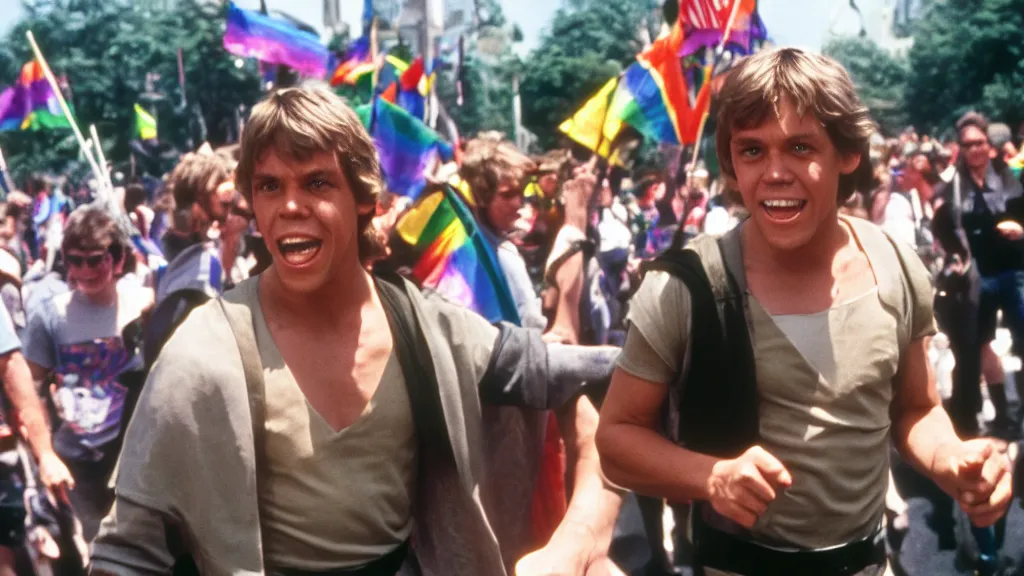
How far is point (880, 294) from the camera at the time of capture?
259 cm

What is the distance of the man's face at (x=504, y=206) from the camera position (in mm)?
5574

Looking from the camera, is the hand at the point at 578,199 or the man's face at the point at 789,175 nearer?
the man's face at the point at 789,175

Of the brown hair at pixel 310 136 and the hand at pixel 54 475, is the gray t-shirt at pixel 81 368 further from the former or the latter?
the brown hair at pixel 310 136

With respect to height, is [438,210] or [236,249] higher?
[438,210]

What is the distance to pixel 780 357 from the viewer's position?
2527mm

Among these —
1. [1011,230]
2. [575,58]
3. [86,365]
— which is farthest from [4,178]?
[575,58]

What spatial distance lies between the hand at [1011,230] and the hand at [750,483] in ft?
19.5

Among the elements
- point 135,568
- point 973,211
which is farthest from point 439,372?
point 973,211

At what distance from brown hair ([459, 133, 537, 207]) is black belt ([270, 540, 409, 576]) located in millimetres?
3128

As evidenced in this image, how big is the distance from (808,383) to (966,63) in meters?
54.3

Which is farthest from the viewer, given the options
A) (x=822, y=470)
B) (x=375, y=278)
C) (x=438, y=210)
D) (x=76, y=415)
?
(x=76, y=415)

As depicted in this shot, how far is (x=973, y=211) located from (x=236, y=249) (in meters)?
4.42

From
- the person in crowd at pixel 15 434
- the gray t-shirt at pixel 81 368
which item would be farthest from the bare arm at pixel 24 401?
the gray t-shirt at pixel 81 368

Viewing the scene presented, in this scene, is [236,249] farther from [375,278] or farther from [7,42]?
[7,42]
